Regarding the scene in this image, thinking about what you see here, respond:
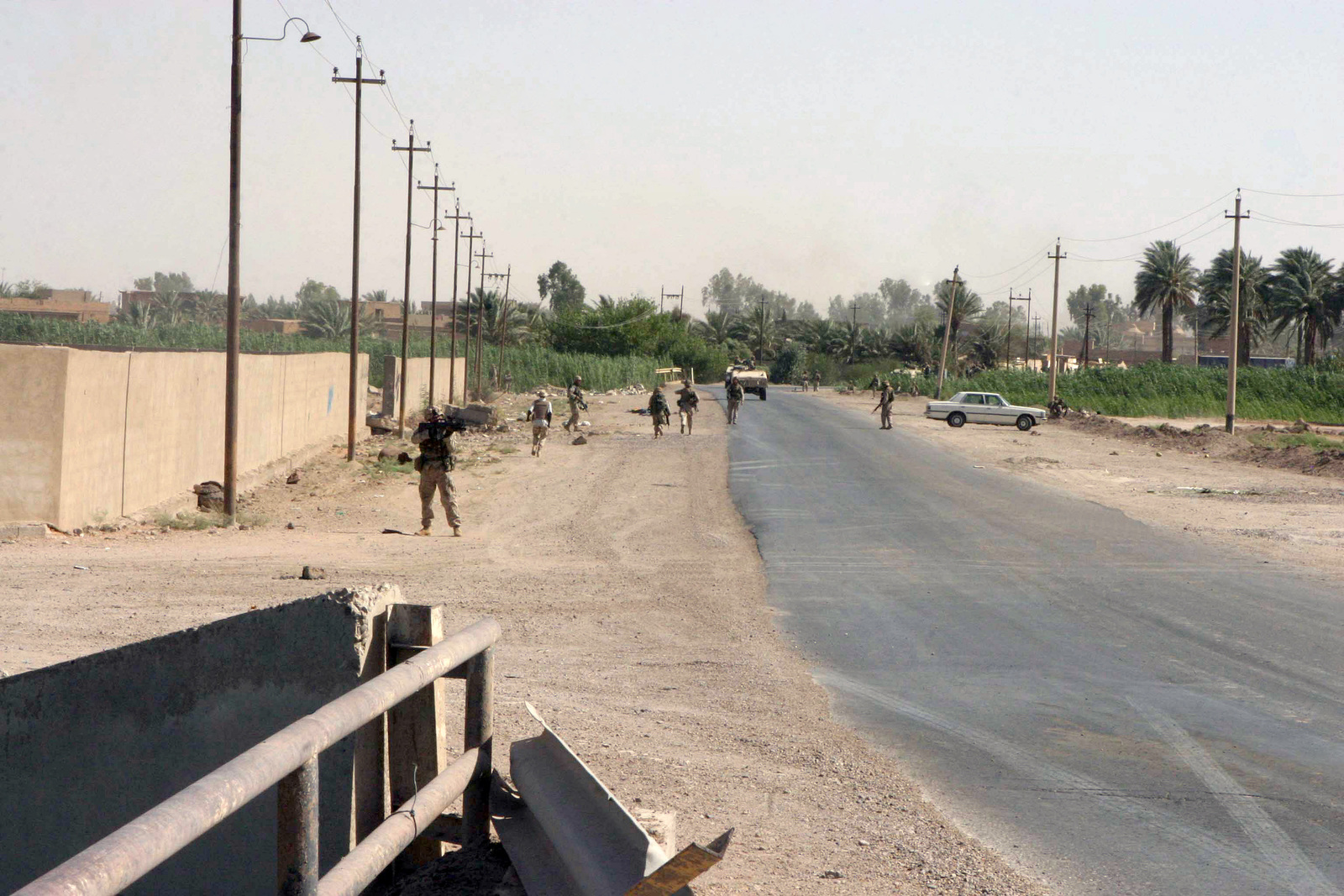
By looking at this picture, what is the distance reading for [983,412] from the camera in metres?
48.5

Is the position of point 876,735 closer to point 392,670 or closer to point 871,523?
point 392,670

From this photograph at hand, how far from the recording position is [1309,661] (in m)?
9.16

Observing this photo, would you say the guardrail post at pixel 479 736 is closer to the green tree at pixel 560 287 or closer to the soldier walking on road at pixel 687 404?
the soldier walking on road at pixel 687 404

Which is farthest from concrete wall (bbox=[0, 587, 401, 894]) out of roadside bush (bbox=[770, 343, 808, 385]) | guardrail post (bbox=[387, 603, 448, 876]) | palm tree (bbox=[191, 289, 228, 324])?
palm tree (bbox=[191, 289, 228, 324])

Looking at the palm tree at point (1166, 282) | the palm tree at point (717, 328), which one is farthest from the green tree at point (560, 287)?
the palm tree at point (1166, 282)

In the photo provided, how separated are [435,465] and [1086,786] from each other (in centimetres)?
1148

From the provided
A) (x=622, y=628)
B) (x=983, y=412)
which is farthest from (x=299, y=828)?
(x=983, y=412)

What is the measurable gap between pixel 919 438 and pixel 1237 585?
87.5 feet

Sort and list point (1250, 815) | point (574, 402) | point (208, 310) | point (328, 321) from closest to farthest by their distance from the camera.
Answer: point (1250, 815)
point (574, 402)
point (328, 321)
point (208, 310)

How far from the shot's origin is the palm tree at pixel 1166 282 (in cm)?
9150

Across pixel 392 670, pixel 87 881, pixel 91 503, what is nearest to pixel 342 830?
pixel 392 670

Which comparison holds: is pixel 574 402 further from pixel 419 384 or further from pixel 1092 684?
pixel 1092 684

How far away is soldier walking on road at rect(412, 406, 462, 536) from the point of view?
53.1 ft

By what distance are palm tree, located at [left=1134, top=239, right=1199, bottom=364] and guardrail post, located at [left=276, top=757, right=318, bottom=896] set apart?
9572 cm
